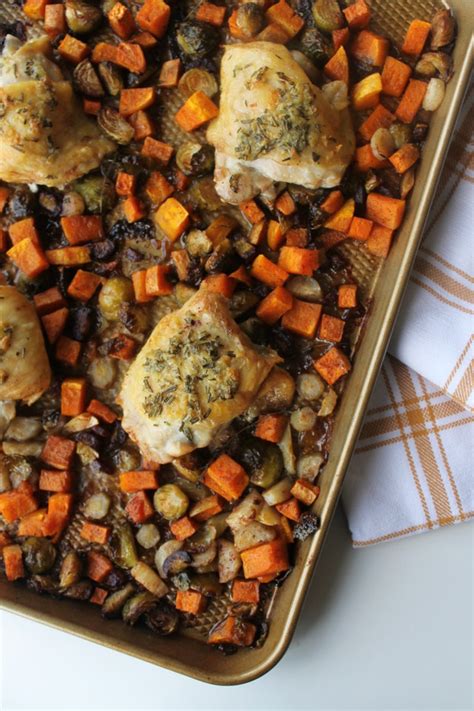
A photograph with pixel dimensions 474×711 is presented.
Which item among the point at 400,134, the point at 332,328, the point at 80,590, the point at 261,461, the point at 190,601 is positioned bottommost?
the point at 80,590

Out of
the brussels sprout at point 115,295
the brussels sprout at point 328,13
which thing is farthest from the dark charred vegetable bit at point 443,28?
the brussels sprout at point 115,295

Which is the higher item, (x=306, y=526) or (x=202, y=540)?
(x=306, y=526)

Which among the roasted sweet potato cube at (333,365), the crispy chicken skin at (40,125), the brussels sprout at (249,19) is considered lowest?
the roasted sweet potato cube at (333,365)

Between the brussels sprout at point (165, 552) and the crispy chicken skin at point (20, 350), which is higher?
the crispy chicken skin at point (20, 350)

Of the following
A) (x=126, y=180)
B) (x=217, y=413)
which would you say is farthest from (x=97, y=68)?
(x=217, y=413)

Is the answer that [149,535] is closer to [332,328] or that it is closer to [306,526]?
[306,526]

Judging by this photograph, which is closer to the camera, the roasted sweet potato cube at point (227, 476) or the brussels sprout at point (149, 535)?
the roasted sweet potato cube at point (227, 476)

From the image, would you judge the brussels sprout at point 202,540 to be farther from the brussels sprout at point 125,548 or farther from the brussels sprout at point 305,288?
the brussels sprout at point 305,288

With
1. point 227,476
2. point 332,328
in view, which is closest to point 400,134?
point 332,328
